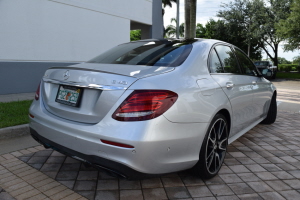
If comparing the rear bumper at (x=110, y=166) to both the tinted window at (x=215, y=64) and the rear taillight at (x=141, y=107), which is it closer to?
the rear taillight at (x=141, y=107)

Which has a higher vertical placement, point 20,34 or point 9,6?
point 9,6

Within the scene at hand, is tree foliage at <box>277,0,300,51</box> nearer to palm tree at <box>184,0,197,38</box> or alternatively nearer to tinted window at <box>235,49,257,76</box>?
palm tree at <box>184,0,197,38</box>

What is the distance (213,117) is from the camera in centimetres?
285

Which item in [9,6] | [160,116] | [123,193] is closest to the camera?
[160,116]

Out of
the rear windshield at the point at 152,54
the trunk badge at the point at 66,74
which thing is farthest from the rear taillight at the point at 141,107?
the trunk badge at the point at 66,74

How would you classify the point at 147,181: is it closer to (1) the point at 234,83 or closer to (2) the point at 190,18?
(1) the point at 234,83

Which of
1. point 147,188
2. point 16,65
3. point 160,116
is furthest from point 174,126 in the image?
point 16,65

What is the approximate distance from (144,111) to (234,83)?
1.68 metres

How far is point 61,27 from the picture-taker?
9609mm

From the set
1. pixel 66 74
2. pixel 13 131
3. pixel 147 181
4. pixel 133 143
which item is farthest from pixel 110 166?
pixel 13 131

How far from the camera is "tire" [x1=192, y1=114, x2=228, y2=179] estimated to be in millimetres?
2801

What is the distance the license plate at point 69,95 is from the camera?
2.51 metres

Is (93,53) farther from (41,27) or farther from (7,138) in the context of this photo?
(7,138)

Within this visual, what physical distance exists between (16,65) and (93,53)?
3206 millimetres
